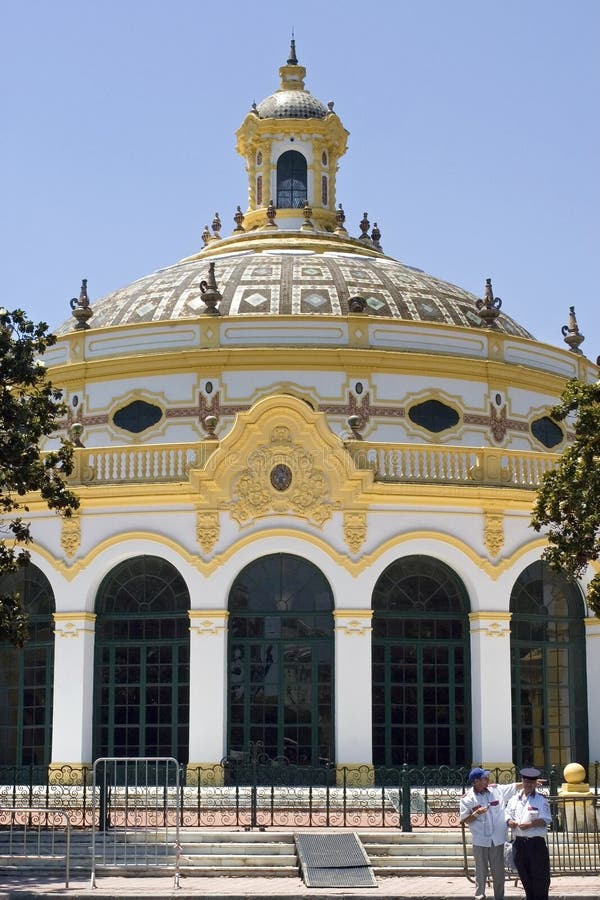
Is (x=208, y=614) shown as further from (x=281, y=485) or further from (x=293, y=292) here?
(x=293, y=292)

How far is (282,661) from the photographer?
34.3 meters

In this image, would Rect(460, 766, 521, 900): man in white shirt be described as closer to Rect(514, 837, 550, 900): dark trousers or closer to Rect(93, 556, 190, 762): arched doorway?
Rect(514, 837, 550, 900): dark trousers

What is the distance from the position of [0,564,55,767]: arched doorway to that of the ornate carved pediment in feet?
16.7

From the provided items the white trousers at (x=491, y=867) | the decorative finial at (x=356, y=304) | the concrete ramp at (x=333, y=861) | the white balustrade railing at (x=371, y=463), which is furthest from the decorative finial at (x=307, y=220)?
the white trousers at (x=491, y=867)

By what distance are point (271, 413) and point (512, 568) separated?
709cm

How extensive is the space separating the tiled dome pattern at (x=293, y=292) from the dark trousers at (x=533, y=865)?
26.2m

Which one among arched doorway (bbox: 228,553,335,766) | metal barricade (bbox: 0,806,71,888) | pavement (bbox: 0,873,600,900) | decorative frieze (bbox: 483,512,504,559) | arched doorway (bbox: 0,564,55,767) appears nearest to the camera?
pavement (bbox: 0,873,600,900)

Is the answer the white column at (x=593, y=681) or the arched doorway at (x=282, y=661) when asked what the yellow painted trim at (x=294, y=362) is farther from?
the white column at (x=593, y=681)

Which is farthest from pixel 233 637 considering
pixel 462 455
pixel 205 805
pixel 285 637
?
pixel 462 455

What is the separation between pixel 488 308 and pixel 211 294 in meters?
8.85

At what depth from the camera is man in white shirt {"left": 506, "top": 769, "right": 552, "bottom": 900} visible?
1795cm

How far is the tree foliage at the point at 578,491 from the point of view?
2853 cm

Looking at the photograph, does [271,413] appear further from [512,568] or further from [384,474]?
[512,568]

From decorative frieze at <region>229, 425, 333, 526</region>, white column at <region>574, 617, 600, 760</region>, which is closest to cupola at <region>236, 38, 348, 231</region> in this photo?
decorative frieze at <region>229, 425, 333, 526</region>
